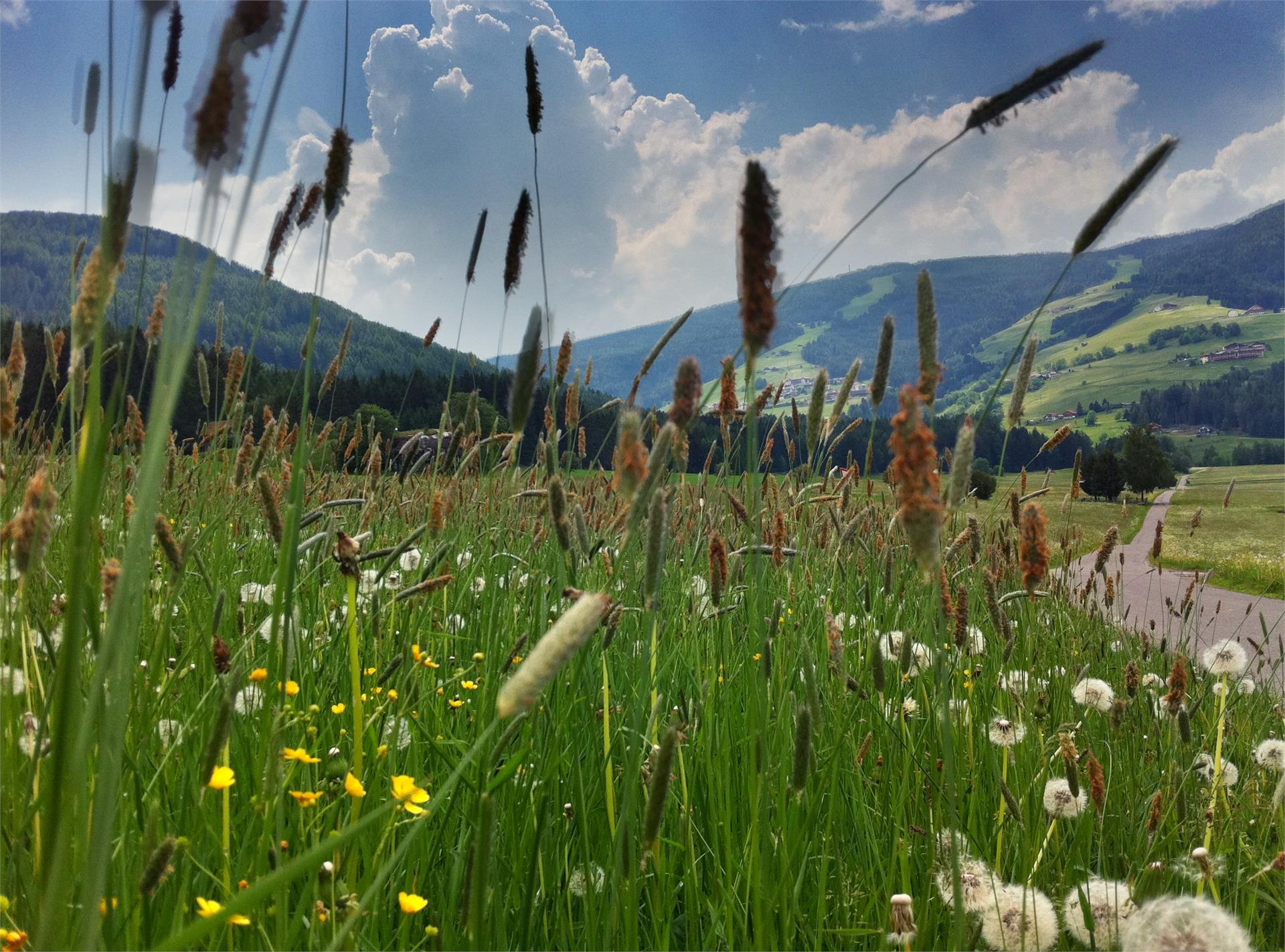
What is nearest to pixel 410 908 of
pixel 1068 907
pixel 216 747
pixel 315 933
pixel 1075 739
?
pixel 315 933

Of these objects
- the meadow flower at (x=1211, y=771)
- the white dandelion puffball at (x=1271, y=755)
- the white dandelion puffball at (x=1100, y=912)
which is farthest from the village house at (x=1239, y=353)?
the white dandelion puffball at (x=1100, y=912)

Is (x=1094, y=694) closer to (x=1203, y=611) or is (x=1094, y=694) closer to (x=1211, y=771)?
(x=1211, y=771)

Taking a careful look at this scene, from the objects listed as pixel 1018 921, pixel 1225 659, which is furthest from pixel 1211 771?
pixel 1018 921

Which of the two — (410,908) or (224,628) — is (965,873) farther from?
(224,628)

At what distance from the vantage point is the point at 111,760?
0.65 m

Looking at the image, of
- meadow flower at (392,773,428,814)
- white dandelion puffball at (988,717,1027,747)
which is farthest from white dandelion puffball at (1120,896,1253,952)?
white dandelion puffball at (988,717,1027,747)

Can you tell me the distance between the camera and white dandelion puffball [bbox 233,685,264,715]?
6.53 feet

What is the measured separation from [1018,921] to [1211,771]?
1727 mm

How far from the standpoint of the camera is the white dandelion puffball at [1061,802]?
2.18 meters

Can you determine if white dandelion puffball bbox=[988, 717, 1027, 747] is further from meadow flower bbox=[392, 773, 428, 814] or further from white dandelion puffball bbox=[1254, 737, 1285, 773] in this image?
meadow flower bbox=[392, 773, 428, 814]

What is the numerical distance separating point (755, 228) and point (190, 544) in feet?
4.26

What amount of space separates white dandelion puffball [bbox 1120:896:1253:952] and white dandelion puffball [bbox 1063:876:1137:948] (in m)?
0.69

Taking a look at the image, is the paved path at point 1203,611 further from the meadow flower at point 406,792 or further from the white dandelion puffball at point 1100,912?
the meadow flower at point 406,792

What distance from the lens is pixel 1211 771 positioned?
2.80 metres
